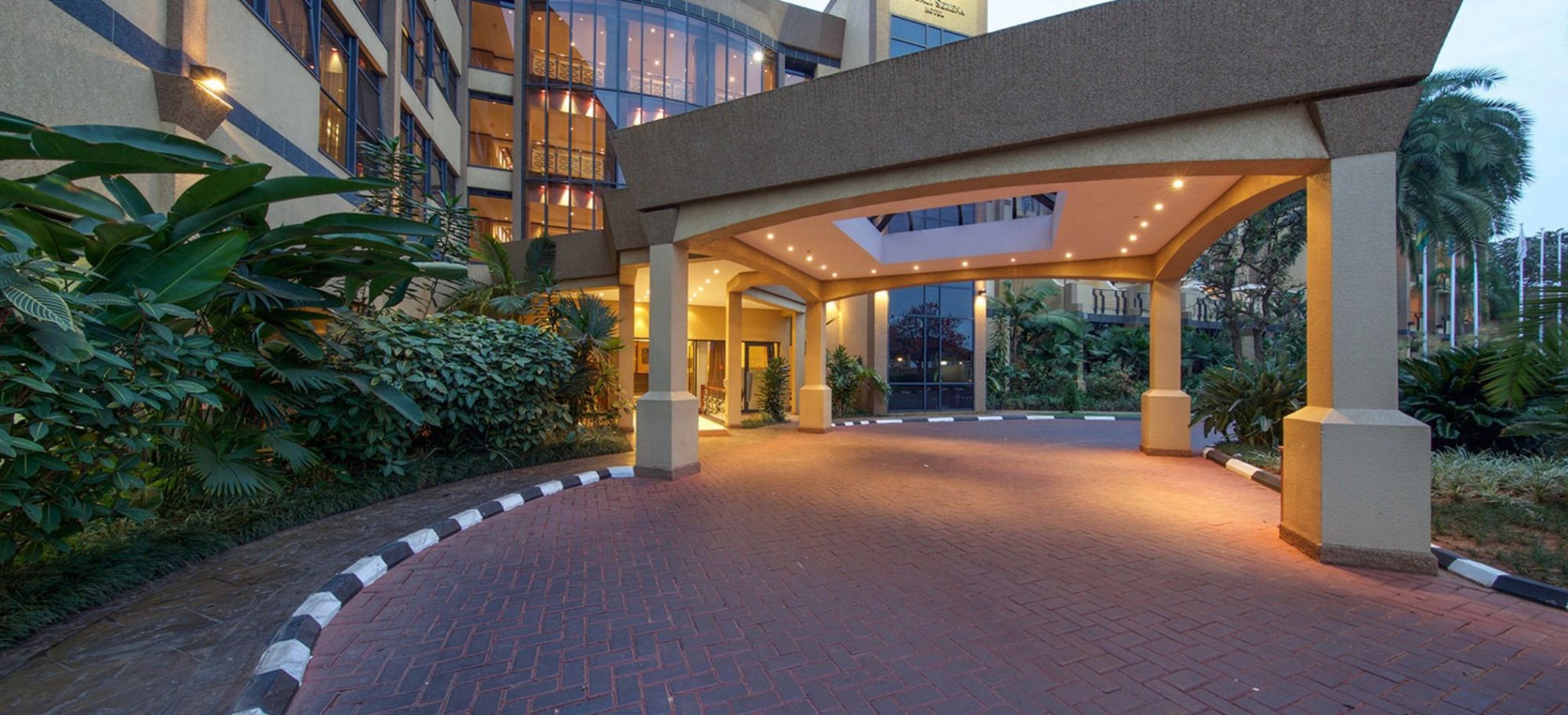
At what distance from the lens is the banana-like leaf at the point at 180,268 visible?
157 inches

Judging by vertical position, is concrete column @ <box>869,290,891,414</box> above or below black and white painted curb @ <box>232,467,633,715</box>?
above

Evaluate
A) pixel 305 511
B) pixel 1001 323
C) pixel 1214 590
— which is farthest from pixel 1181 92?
pixel 1001 323

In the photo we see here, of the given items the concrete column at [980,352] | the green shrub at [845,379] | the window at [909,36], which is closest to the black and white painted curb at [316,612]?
the green shrub at [845,379]

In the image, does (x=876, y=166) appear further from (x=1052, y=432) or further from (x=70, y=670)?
(x=1052, y=432)

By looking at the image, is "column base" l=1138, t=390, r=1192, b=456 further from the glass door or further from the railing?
the railing

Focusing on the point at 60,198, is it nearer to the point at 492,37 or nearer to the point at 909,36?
the point at 492,37

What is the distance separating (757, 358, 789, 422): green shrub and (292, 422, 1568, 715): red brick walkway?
9.30 meters

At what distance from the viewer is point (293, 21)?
855 cm

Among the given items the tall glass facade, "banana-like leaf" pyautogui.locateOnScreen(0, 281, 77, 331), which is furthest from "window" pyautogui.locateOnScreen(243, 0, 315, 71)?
the tall glass facade

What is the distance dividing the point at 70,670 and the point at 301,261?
143 inches

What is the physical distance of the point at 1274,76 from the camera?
15.7 ft

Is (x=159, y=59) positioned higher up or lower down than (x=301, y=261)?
higher up

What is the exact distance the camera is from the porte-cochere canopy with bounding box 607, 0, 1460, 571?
15.1 ft

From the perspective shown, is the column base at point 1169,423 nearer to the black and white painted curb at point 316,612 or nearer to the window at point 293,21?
the black and white painted curb at point 316,612
